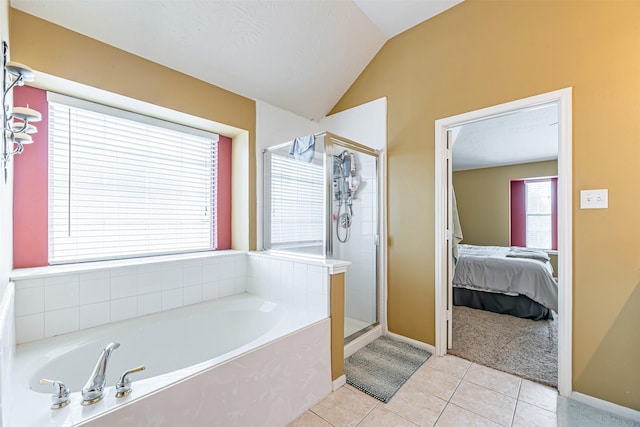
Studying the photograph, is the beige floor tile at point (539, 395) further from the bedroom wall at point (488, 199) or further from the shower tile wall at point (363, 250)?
the bedroom wall at point (488, 199)

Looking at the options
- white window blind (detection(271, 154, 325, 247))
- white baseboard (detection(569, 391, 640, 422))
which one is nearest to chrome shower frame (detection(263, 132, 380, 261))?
white window blind (detection(271, 154, 325, 247))

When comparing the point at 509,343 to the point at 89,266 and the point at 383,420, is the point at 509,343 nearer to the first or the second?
the point at 383,420

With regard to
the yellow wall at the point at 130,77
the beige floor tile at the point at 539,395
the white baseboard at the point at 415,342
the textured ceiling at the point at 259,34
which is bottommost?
the beige floor tile at the point at 539,395

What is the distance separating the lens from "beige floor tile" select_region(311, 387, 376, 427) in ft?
5.34

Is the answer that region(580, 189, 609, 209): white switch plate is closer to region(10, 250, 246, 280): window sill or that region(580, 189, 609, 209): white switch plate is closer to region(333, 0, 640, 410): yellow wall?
region(333, 0, 640, 410): yellow wall

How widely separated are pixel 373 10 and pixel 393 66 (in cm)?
51

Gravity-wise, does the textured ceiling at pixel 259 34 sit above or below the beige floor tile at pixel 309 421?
above

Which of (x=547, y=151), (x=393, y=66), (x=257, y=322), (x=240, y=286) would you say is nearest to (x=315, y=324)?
(x=257, y=322)

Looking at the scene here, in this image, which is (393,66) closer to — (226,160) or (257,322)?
(226,160)

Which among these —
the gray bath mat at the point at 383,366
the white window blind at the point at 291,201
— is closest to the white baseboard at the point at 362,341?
the gray bath mat at the point at 383,366

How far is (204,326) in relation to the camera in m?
2.06

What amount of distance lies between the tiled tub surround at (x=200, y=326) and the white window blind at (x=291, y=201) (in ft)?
1.22

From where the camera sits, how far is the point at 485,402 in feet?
5.78

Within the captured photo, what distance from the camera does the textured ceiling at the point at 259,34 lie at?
170cm
